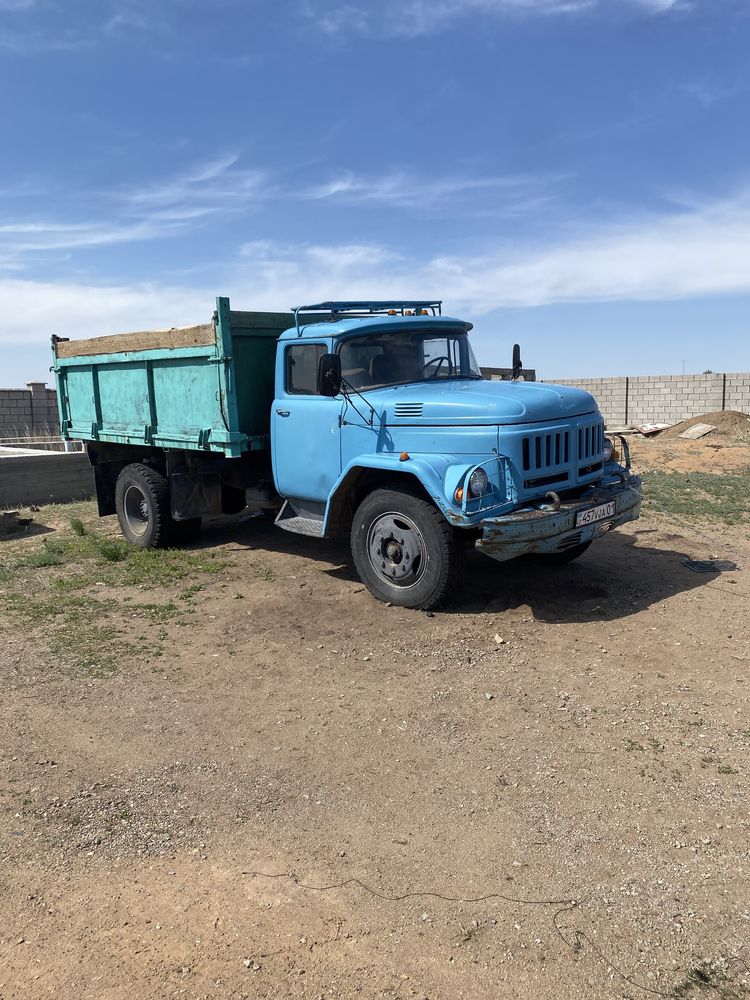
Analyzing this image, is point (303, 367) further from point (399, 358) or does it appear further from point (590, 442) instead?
point (590, 442)

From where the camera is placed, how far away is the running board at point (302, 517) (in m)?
7.11

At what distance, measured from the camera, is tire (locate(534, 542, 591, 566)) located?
7238mm

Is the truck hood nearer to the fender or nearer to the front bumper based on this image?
the fender

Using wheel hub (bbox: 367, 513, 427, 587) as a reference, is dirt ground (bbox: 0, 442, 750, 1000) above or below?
below

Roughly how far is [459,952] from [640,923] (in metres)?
0.65

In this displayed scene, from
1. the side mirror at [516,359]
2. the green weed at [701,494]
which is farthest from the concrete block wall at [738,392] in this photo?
the side mirror at [516,359]

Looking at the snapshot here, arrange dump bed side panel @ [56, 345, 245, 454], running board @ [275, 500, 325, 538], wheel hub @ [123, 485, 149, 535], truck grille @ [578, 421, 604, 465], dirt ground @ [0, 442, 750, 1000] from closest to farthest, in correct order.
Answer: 1. dirt ground @ [0, 442, 750, 1000]
2. truck grille @ [578, 421, 604, 465]
3. running board @ [275, 500, 325, 538]
4. dump bed side panel @ [56, 345, 245, 454]
5. wheel hub @ [123, 485, 149, 535]

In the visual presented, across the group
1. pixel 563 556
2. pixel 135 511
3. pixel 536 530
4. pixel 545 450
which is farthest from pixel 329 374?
pixel 135 511

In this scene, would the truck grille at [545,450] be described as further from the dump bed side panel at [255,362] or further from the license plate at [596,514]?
the dump bed side panel at [255,362]

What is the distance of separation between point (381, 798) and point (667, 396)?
24.6 m

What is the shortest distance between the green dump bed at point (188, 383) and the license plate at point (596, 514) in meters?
3.24

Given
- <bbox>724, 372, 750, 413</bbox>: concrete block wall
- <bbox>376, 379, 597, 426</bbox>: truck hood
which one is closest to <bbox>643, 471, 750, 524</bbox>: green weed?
<bbox>376, 379, 597, 426</bbox>: truck hood

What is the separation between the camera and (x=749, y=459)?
1698 centimetres

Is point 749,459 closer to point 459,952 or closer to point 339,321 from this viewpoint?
point 339,321
